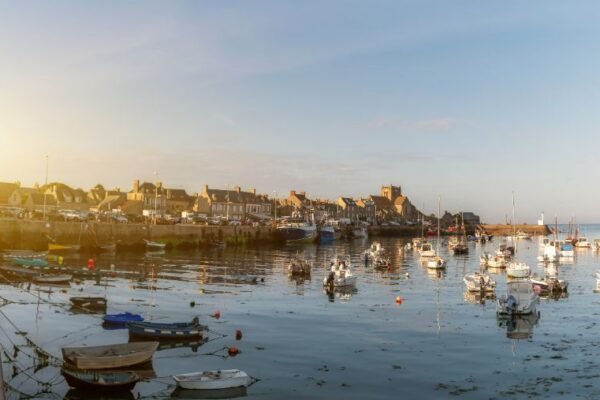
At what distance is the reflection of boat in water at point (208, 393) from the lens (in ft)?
78.5

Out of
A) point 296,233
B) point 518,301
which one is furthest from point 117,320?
point 296,233

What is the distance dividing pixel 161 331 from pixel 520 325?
23533 mm

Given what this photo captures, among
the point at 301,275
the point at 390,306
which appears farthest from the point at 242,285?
the point at 390,306

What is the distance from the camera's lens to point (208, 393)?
24.2 meters

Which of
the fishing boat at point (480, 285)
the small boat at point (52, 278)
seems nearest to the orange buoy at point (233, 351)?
the small boat at point (52, 278)

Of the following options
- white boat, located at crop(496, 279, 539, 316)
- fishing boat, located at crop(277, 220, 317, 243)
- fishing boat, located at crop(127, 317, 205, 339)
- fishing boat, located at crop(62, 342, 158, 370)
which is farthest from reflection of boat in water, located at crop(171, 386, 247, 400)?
fishing boat, located at crop(277, 220, 317, 243)

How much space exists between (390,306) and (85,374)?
27367 millimetres

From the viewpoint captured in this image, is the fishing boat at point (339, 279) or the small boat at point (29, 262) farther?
the small boat at point (29, 262)

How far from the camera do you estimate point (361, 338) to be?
34.7 meters

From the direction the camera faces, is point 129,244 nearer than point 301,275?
No

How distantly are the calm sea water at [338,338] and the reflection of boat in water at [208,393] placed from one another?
0.14 metres

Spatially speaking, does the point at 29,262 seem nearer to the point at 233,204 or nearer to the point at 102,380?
the point at 102,380

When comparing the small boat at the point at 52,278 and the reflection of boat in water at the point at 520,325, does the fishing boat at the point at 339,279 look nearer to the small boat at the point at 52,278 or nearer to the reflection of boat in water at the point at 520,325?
the reflection of boat in water at the point at 520,325

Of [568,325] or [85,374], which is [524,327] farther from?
[85,374]
